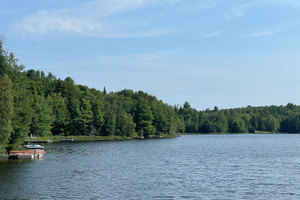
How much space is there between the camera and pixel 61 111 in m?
136

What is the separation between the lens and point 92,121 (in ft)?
488

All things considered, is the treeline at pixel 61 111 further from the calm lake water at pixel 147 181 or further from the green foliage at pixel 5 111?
the calm lake water at pixel 147 181

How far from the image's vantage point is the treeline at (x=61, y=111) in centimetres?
6088

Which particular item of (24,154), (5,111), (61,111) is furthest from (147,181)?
(61,111)

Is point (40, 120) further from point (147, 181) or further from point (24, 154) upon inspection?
point (147, 181)

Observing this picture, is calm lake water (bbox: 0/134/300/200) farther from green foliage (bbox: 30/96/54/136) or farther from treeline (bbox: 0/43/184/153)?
green foliage (bbox: 30/96/54/136)

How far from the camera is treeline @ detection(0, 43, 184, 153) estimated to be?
200 feet

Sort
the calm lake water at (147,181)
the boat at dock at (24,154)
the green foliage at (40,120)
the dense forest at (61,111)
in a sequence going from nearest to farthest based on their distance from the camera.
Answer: the calm lake water at (147,181)
the boat at dock at (24,154)
the dense forest at (61,111)
the green foliage at (40,120)

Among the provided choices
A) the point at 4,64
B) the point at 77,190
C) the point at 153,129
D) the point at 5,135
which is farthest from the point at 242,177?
the point at 153,129

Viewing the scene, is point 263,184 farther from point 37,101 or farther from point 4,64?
point 37,101

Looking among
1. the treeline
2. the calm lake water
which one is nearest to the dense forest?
the treeline

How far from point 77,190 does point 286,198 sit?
1964cm

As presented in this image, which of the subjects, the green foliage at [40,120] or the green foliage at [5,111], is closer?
the green foliage at [5,111]

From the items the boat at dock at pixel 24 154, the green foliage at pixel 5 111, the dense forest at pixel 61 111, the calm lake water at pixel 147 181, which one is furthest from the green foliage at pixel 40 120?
the calm lake water at pixel 147 181
